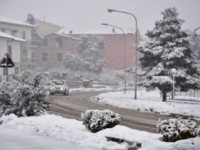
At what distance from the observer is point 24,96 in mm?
14141

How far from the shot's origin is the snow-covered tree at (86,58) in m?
63.8

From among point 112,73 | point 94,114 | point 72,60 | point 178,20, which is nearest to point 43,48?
point 72,60

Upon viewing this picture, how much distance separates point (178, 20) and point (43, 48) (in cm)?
4774

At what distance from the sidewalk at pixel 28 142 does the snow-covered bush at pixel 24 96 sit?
8.00 ft

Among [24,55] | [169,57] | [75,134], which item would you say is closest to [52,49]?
[24,55]

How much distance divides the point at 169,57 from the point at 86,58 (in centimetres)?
4033

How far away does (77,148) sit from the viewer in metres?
8.98

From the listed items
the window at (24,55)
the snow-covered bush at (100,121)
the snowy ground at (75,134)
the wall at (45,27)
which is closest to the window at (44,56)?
the window at (24,55)

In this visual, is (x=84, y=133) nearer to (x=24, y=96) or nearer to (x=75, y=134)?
(x=75, y=134)

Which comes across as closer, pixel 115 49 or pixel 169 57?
pixel 169 57

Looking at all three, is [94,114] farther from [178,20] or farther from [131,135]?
[178,20]

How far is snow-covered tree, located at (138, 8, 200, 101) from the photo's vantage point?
1034 inches

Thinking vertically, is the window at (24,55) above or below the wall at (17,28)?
below

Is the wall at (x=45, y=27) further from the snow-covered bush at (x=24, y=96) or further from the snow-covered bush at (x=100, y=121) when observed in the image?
the snow-covered bush at (x=100, y=121)
